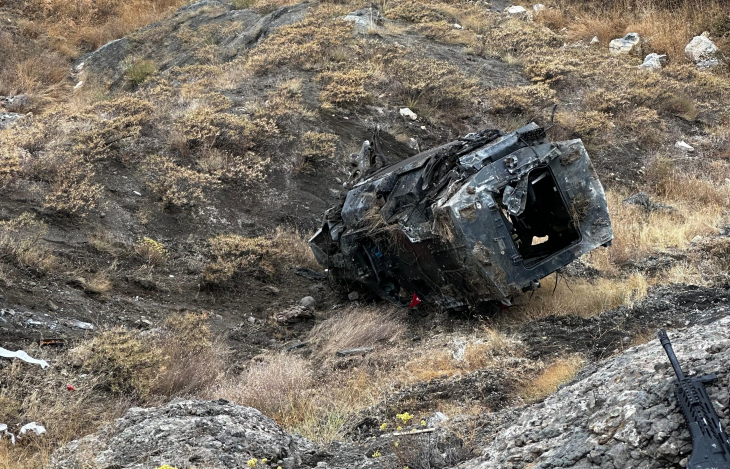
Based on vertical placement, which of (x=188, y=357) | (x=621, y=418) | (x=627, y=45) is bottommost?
(x=627, y=45)

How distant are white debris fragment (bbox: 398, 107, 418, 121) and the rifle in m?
10.8

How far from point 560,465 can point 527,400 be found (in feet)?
5.81

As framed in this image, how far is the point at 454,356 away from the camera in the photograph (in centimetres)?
580

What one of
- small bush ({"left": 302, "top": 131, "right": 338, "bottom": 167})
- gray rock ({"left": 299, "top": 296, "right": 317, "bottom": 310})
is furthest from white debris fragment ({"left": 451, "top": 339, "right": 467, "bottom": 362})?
small bush ({"left": 302, "top": 131, "right": 338, "bottom": 167})

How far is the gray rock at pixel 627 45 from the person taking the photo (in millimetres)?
16922

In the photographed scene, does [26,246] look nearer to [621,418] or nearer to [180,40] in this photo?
[621,418]

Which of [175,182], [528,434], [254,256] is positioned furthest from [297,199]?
[528,434]

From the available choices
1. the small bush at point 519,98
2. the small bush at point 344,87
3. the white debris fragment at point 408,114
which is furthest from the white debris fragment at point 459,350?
the small bush at point 519,98

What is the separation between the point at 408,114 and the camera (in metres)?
13.4

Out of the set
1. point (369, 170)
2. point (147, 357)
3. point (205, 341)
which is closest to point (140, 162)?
point (369, 170)

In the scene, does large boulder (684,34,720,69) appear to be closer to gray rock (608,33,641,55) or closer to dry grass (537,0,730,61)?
dry grass (537,0,730,61)

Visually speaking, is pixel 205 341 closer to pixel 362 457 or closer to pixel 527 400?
pixel 362 457

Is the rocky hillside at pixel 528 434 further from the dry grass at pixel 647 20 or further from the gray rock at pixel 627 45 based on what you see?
the dry grass at pixel 647 20

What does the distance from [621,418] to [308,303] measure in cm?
560
